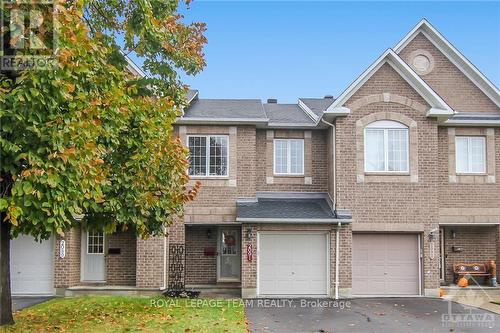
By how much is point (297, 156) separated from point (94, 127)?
11832 millimetres

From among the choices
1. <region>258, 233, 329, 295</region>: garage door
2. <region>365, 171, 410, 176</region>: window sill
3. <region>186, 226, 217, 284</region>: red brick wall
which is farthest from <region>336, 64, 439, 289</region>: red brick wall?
<region>186, 226, 217, 284</region>: red brick wall

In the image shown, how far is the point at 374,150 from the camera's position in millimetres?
19234

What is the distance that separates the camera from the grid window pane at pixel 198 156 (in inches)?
776

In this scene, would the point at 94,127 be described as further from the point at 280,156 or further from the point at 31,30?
the point at 280,156

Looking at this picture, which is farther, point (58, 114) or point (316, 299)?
point (316, 299)

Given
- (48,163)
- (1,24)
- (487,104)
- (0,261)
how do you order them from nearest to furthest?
(48,163)
(1,24)
(0,261)
(487,104)

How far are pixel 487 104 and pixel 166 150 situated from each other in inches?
552

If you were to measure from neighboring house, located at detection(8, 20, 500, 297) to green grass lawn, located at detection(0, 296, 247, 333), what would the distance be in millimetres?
2010

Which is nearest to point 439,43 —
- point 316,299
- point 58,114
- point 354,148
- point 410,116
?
point 410,116

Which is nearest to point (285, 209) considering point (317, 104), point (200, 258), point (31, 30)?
point (200, 258)

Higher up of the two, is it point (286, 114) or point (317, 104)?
point (317, 104)

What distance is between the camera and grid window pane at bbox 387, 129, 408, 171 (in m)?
19.1

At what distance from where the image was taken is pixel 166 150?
1305 centimetres

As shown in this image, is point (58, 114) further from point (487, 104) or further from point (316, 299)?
point (487, 104)
